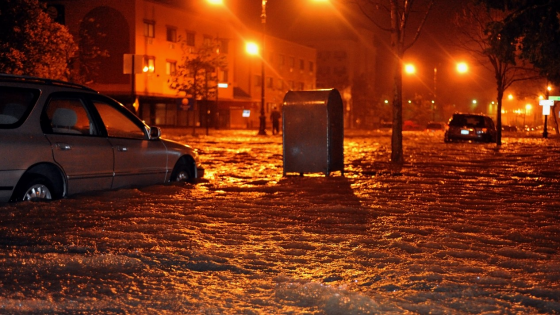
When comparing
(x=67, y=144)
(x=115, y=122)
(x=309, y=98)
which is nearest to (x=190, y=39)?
(x=309, y=98)

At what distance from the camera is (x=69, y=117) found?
404 inches

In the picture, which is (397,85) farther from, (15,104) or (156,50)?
(156,50)

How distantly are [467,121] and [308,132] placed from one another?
24101 mm

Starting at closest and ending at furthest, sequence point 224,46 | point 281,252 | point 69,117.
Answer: point 281,252, point 69,117, point 224,46

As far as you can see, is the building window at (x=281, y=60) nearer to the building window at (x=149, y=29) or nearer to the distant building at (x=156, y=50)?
the distant building at (x=156, y=50)

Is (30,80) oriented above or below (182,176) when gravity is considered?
above

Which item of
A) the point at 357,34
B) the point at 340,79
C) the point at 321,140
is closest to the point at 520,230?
the point at 321,140

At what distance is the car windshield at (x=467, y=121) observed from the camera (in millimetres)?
37875

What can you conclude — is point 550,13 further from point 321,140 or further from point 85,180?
point 85,180

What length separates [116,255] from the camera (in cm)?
680

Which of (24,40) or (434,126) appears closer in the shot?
(24,40)

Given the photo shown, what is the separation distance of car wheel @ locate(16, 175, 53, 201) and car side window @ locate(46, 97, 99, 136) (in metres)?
0.68

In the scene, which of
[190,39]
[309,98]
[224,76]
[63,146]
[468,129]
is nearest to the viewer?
[63,146]

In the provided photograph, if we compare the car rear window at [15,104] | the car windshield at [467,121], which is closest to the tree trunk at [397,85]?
the car rear window at [15,104]
